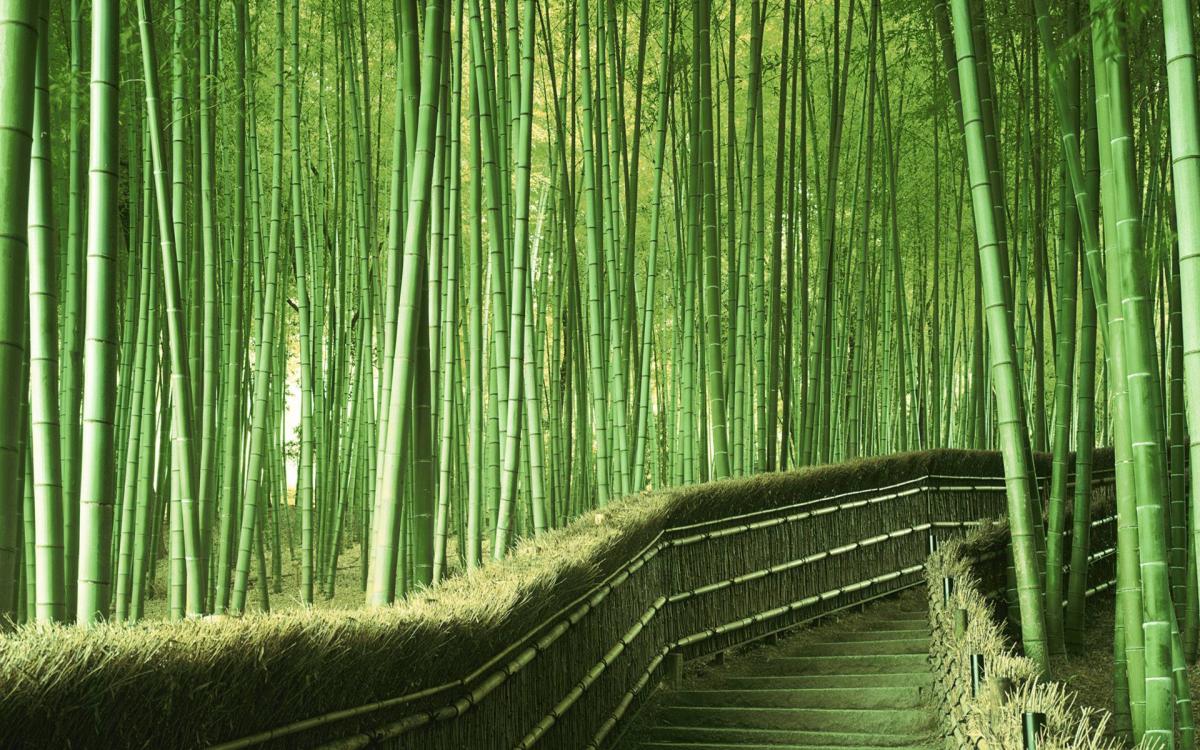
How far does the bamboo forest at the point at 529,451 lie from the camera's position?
7.03ft

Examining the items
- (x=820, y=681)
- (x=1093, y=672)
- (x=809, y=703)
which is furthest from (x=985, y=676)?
(x=1093, y=672)

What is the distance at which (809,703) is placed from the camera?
4.48m

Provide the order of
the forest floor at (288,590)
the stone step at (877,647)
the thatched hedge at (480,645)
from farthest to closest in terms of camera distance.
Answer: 1. the forest floor at (288,590)
2. the stone step at (877,647)
3. the thatched hedge at (480,645)

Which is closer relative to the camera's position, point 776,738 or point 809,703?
point 776,738

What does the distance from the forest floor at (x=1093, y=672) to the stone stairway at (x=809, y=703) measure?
2.00 ft

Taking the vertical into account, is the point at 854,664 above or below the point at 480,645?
below

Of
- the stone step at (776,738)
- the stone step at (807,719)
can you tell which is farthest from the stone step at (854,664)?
the stone step at (776,738)

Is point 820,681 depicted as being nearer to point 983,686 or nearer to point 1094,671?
point 1094,671

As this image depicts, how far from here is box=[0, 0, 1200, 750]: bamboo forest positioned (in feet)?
7.03

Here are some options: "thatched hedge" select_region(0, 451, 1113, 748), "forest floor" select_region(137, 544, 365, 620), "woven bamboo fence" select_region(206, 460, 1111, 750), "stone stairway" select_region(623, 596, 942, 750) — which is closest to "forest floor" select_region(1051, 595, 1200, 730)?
"woven bamboo fence" select_region(206, 460, 1111, 750)

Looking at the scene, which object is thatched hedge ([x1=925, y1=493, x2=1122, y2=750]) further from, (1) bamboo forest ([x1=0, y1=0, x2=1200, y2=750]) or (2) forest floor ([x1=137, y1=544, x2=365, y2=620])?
(2) forest floor ([x1=137, y1=544, x2=365, y2=620])

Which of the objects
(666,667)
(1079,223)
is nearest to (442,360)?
(666,667)

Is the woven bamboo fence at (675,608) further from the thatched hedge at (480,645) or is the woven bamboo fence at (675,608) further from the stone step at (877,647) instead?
the stone step at (877,647)

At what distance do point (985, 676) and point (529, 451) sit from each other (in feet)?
8.04
